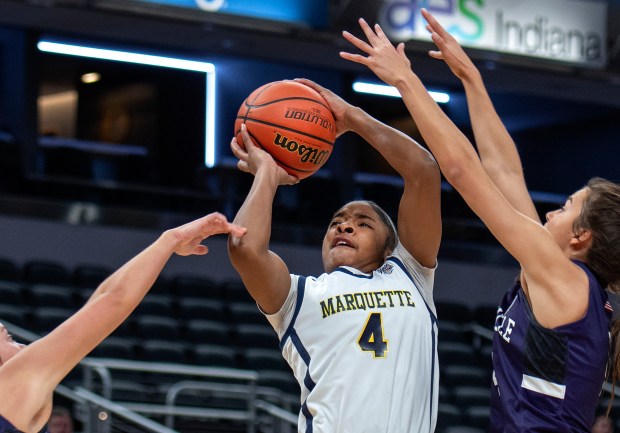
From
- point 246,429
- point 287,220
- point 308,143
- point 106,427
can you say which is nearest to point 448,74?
point 287,220

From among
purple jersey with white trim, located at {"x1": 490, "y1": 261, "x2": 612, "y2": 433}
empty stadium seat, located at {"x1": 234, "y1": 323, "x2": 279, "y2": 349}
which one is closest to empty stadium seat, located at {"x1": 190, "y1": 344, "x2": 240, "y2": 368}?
empty stadium seat, located at {"x1": 234, "y1": 323, "x2": 279, "y2": 349}

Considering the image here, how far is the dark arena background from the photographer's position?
9.46 m

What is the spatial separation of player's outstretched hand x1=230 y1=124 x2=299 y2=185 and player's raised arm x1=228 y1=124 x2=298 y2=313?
0.02m

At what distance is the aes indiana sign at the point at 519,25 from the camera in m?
10.9

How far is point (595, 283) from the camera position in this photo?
A: 2.80 m

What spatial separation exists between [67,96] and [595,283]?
36.2 ft

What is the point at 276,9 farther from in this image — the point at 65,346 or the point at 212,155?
the point at 65,346

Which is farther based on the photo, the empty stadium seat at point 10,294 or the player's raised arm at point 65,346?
the empty stadium seat at point 10,294

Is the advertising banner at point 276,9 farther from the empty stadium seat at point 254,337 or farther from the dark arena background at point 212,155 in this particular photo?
the empty stadium seat at point 254,337

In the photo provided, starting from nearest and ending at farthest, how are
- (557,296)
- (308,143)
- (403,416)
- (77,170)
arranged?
(557,296) < (403,416) < (308,143) < (77,170)

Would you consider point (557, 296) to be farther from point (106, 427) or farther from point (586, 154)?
point (586, 154)

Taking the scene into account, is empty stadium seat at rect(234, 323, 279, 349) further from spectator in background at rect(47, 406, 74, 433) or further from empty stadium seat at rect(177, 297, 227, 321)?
spectator in background at rect(47, 406, 74, 433)

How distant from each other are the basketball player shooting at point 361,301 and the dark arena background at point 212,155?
4.47 metres

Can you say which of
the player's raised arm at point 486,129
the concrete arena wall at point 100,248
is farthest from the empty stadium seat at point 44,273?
the player's raised arm at point 486,129
